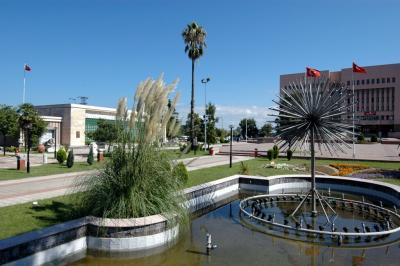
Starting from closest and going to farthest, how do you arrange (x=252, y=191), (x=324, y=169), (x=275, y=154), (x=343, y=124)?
(x=343, y=124), (x=252, y=191), (x=324, y=169), (x=275, y=154)

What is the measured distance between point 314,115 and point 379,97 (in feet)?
324

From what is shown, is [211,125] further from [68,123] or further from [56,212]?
[56,212]

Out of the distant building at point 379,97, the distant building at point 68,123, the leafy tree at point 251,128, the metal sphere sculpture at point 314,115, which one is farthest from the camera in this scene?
the distant building at point 379,97

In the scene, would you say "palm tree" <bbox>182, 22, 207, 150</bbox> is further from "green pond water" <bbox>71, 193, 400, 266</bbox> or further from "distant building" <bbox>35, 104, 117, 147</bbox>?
"green pond water" <bbox>71, 193, 400, 266</bbox>

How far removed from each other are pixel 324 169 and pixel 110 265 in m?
17.8

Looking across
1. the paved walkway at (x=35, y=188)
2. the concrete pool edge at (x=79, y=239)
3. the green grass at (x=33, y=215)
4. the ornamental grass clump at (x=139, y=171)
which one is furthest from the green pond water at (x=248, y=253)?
the paved walkway at (x=35, y=188)

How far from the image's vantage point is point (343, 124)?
1129cm

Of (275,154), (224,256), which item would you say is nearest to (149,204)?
(224,256)

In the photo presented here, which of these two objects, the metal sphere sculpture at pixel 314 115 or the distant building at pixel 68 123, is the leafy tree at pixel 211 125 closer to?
the distant building at pixel 68 123

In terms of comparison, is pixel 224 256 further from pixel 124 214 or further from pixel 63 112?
pixel 63 112

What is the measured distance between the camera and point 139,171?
827 cm

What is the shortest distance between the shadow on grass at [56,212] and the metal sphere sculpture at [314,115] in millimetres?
6742

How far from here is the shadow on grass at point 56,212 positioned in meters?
8.89

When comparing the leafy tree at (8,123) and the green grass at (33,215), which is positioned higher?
the leafy tree at (8,123)
